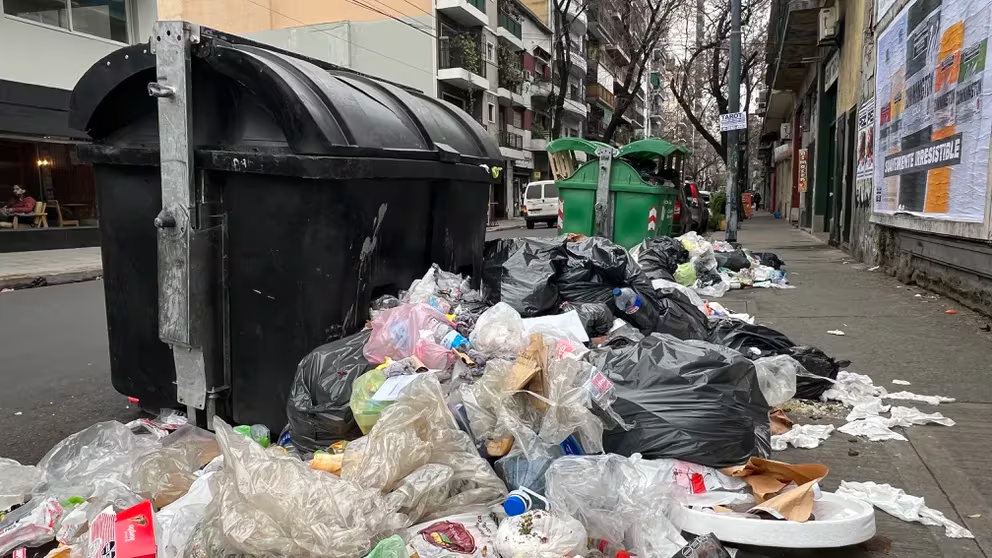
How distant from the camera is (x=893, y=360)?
4.12 m

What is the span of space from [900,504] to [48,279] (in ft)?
32.6

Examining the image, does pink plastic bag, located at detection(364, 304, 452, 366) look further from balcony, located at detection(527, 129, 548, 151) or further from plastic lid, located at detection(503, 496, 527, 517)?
balcony, located at detection(527, 129, 548, 151)

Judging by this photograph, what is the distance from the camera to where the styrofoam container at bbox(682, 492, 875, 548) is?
6.50ft

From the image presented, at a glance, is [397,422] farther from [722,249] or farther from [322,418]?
[722,249]

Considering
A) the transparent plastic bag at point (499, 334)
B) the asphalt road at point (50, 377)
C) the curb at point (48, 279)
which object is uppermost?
the transparent plastic bag at point (499, 334)

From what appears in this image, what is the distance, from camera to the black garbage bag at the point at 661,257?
21.7ft

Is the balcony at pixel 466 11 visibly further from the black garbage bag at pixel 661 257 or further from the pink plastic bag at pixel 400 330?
the pink plastic bag at pixel 400 330

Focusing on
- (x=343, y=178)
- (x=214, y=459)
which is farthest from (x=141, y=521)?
(x=343, y=178)

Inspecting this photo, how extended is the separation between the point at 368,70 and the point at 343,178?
1092 inches

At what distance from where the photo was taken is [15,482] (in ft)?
7.99

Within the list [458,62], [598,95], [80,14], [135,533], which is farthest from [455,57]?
[135,533]

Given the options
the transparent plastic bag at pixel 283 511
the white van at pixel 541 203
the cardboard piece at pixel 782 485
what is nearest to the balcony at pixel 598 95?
the white van at pixel 541 203

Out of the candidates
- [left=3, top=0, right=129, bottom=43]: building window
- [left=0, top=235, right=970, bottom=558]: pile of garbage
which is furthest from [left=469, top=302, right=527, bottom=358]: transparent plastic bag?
[left=3, top=0, right=129, bottom=43]: building window

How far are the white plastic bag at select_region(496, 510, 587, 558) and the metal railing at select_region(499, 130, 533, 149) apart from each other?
109 ft
